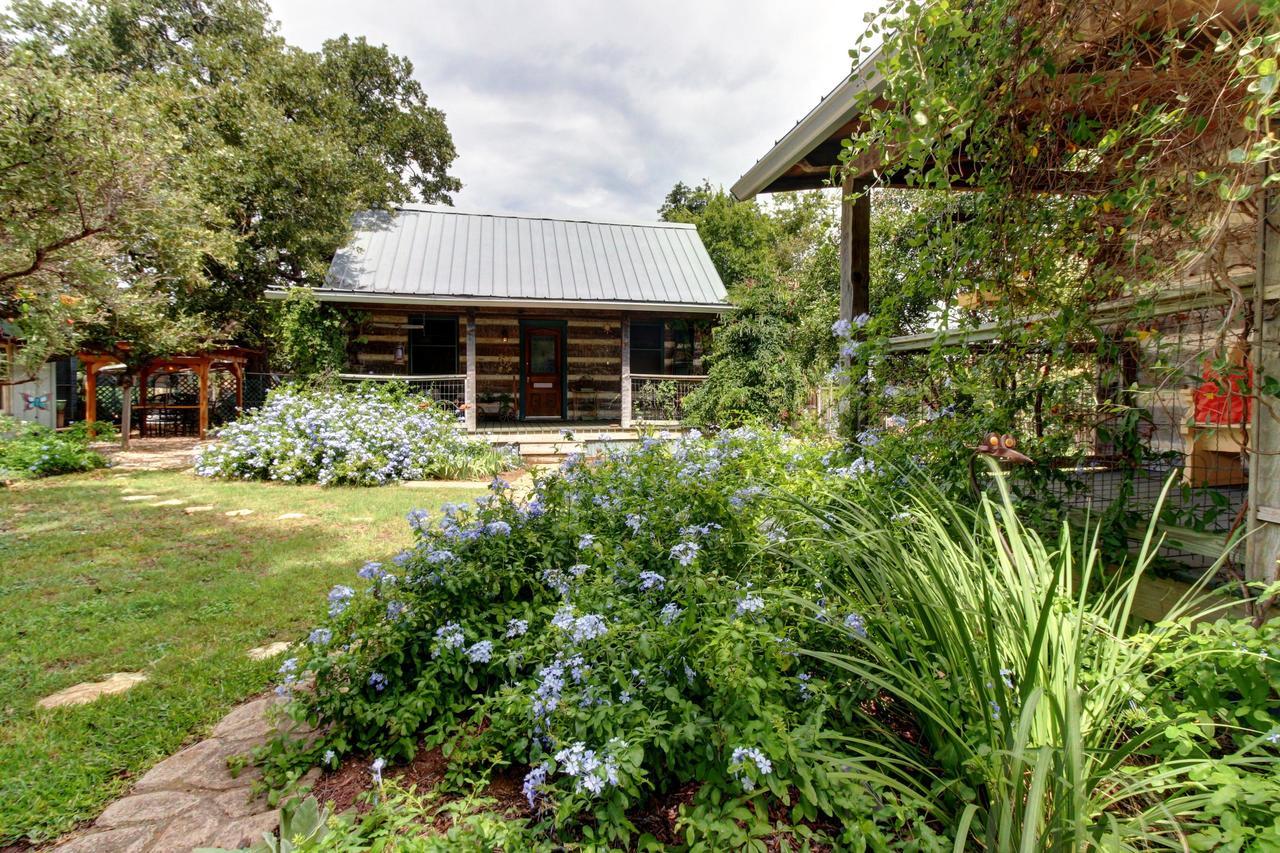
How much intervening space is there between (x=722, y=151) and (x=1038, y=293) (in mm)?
25336

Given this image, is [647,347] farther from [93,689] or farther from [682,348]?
[93,689]

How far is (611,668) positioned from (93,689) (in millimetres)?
2536

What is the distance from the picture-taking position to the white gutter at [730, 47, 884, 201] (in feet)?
10.5

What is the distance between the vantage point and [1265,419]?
220 centimetres

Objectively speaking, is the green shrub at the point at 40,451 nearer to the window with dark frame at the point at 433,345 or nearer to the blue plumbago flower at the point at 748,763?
the window with dark frame at the point at 433,345

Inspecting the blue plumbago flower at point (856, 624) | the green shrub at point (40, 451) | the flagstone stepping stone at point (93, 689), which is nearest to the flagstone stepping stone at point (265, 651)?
the flagstone stepping stone at point (93, 689)

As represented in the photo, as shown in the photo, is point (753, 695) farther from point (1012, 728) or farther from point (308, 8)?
point (308, 8)

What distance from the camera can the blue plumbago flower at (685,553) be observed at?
7.38 ft

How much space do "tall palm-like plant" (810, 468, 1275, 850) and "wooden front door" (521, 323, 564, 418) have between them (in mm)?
12120

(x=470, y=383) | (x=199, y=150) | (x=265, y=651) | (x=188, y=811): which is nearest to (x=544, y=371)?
(x=470, y=383)

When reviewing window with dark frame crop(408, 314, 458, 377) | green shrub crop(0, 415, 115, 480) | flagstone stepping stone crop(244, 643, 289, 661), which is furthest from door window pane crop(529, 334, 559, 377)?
flagstone stepping stone crop(244, 643, 289, 661)

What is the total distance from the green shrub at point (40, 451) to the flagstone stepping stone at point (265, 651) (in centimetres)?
752

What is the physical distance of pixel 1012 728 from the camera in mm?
1604

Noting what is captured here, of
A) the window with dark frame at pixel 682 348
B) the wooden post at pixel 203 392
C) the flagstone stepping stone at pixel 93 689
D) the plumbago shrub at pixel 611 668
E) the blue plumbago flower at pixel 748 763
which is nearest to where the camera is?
the blue plumbago flower at pixel 748 763
